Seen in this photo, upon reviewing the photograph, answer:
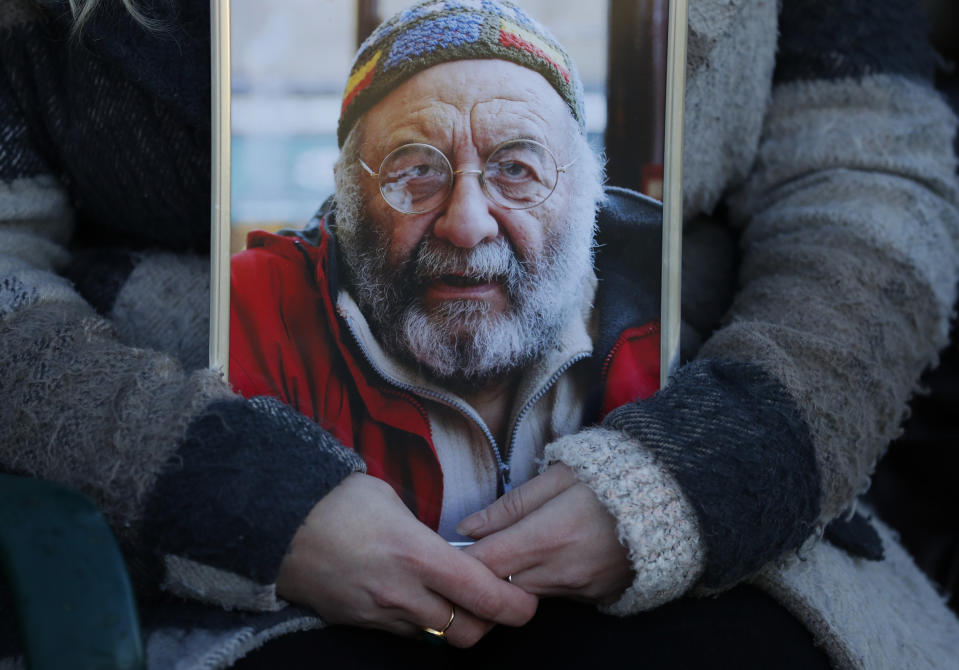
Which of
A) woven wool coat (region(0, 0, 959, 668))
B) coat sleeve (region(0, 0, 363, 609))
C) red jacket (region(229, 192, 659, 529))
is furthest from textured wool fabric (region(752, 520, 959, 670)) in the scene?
coat sleeve (region(0, 0, 363, 609))

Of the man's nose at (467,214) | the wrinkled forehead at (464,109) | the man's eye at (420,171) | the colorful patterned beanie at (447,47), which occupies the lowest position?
the man's nose at (467,214)

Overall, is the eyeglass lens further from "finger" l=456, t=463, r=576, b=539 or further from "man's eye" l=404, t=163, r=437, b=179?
"finger" l=456, t=463, r=576, b=539

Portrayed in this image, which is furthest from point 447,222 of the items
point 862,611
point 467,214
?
point 862,611

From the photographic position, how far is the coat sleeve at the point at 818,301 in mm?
716

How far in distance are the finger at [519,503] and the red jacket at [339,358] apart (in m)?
0.04

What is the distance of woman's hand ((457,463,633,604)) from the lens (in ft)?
2.30

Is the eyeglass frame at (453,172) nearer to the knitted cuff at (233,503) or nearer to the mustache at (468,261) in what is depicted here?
the mustache at (468,261)

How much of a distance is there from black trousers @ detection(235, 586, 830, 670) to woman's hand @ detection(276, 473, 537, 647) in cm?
3

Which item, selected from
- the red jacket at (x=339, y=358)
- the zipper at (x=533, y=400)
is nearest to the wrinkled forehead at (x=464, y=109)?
the red jacket at (x=339, y=358)

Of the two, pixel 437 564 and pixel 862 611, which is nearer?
pixel 437 564

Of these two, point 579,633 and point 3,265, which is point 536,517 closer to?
point 579,633

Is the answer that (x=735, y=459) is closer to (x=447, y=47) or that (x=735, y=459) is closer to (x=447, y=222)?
(x=447, y=222)

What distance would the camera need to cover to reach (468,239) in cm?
76

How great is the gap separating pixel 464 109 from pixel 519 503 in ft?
1.26
